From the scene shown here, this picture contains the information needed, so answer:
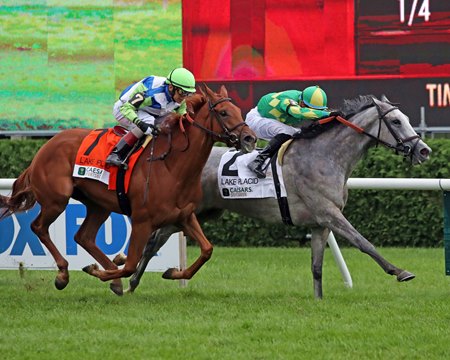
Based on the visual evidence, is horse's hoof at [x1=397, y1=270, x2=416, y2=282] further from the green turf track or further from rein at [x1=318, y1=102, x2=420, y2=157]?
rein at [x1=318, y1=102, x2=420, y2=157]

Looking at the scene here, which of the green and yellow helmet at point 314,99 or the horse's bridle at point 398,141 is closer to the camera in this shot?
the horse's bridle at point 398,141

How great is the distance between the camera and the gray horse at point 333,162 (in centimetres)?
755

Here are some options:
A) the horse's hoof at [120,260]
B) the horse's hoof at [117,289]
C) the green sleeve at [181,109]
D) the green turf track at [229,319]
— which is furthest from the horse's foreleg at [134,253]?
the green sleeve at [181,109]

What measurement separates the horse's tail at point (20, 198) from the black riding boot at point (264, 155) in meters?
1.53

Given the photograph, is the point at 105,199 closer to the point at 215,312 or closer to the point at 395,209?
the point at 215,312

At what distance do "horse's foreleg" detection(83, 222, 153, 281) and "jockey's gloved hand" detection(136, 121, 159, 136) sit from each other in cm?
58

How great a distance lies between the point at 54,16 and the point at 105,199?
6214 mm

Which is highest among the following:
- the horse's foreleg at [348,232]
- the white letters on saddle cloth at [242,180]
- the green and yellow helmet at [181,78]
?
the green and yellow helmet at [181,78]

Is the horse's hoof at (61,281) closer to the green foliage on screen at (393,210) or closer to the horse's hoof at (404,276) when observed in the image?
the horse's hoof at (404,276)

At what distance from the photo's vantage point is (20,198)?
26.7 ft

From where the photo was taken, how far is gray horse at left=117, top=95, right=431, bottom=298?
755 cm

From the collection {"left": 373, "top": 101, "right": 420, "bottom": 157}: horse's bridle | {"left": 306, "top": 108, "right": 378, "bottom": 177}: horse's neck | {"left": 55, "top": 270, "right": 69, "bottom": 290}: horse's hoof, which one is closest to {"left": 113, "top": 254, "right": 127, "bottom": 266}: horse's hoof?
{"left": 55, "top": 270, "right": 69, "bottom": 290}: horse's hoof

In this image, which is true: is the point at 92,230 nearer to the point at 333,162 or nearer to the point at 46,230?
the point at 46,230

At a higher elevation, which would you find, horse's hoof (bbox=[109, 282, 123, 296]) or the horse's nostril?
the horse's nostril
